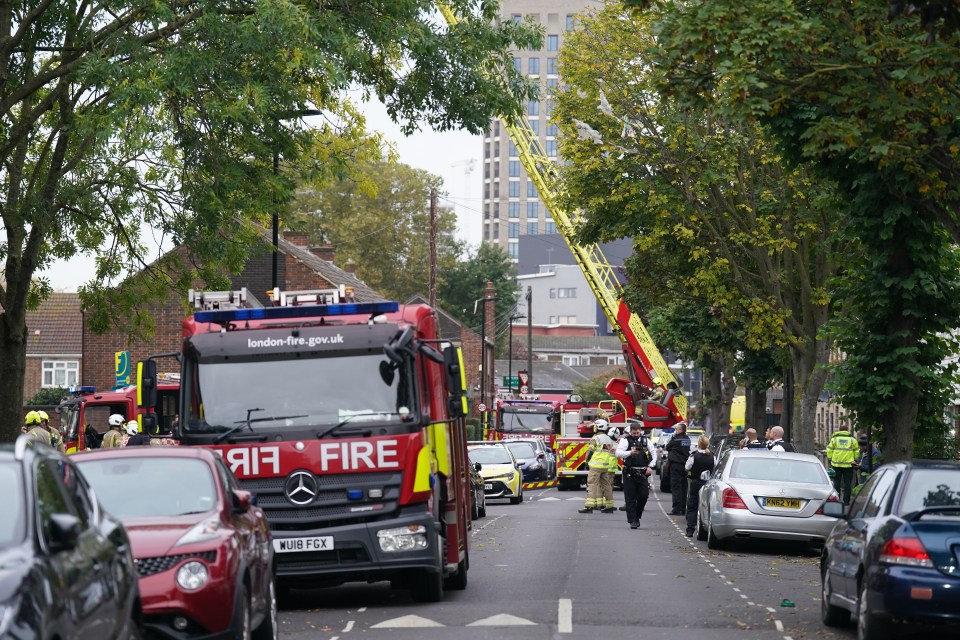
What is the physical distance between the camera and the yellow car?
37406mm

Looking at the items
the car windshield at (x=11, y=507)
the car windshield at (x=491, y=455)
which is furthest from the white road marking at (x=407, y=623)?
the car windshield at (x=491, y=455)

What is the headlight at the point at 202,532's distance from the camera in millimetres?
9578

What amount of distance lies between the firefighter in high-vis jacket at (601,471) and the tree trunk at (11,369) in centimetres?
1018

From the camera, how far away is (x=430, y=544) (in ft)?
44.8

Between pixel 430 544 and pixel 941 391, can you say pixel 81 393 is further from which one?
pixel 430 544

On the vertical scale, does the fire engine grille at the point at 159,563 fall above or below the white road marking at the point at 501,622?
above

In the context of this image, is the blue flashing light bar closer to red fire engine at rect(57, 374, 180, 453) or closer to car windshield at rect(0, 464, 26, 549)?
car windshield at rect(0, 464, 26, 549)

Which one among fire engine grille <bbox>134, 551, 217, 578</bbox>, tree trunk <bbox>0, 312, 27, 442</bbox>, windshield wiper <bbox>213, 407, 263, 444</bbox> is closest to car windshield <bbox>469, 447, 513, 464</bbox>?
tree trunk <bbox>0, 312, 27, 442</bbox>

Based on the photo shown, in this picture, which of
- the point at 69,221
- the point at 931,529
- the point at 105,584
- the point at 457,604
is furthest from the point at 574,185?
the point at 105,584

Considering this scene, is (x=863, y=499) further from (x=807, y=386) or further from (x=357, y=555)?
(x=807, y=386)

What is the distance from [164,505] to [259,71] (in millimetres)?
9598

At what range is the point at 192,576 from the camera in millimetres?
9414

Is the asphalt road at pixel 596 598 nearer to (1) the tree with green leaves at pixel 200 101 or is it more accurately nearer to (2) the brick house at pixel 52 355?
(1) the tree with green leaves at pixel 200 101

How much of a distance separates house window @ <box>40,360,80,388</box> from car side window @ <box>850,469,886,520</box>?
62060 millimetres
